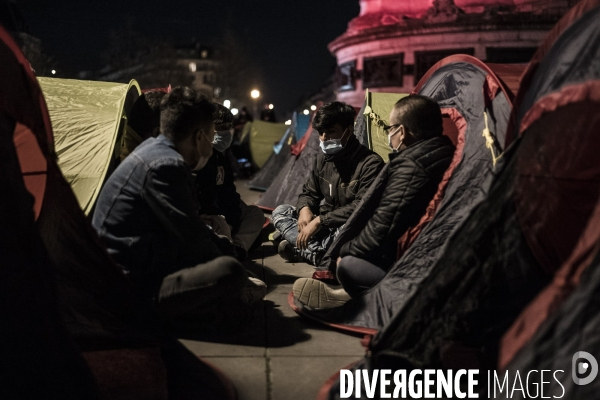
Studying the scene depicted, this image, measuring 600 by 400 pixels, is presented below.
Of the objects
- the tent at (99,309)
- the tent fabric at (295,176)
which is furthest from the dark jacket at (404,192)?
the tent fabric at (295,176)

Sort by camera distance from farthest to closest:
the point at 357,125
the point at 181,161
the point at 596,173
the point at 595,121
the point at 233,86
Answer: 1. the point at 233,86
2. the point at 357,125
3. the point at 181,161
4. the point at 596,173
5. the point at 595,121

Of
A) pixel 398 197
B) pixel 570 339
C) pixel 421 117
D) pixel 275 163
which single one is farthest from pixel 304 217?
pixel 275 163

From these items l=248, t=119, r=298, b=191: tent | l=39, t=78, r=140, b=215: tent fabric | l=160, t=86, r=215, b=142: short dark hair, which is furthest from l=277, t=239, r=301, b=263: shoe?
l=248, t=119, r=298, b=191: tent

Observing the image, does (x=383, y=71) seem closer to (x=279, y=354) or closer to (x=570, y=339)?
(x=279, y=354)

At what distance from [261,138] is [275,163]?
2.80m

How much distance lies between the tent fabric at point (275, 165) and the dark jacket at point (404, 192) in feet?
23.7

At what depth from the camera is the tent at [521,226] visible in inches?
112

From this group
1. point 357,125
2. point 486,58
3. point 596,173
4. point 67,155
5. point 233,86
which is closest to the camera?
point 596,173

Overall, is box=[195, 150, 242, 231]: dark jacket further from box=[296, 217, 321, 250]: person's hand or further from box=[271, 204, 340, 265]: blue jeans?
box=[296, 217, 321, 250]: person's hand

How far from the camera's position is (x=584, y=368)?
2176 mm

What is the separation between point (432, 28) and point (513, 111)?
53.3 ft

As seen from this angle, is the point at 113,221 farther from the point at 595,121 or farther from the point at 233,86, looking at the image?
the point at 233,86

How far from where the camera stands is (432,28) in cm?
1859

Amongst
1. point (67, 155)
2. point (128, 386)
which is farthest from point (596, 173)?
point (67, 155)
